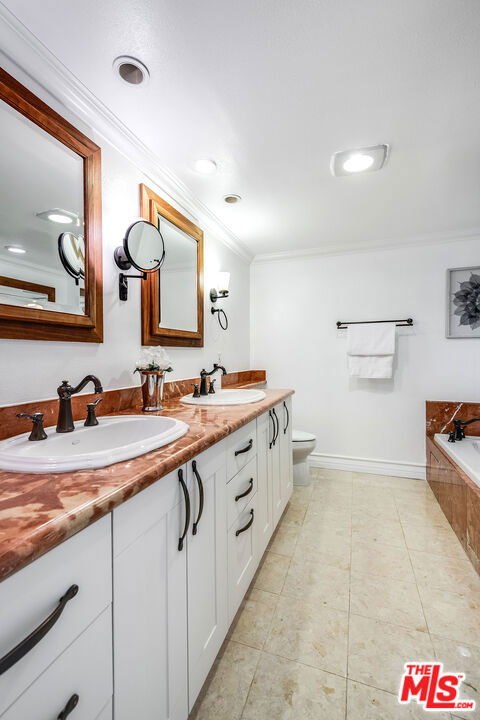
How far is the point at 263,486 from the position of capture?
5.50 ft

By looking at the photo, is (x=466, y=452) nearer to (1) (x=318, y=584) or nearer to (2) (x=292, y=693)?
(1) (x=318, y=584)

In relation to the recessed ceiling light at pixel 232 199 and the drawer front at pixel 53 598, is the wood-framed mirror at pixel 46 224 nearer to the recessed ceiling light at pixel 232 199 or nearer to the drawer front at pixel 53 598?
the drawer front at pixel 53 598

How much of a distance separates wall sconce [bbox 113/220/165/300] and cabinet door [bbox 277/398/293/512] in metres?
1.14

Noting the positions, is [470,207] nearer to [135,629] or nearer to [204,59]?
[204,59]

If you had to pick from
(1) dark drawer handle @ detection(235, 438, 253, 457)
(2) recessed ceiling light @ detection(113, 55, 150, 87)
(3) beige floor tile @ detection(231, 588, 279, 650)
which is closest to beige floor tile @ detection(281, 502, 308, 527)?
(3) beige floor tile @ detection(231, 588, 279, 650)

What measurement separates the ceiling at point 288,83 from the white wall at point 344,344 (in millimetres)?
945

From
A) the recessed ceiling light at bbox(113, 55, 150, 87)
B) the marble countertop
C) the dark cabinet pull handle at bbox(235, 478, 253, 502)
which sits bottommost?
the dark cabinet pull handle at bbox(235, 478, 253, 502)

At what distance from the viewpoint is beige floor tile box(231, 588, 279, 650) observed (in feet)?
4.32

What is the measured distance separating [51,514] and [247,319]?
118 inches

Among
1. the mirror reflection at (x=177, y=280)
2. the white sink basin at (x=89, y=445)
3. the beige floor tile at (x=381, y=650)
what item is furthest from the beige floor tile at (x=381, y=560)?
the mirror reflection at (x=177, y=280)

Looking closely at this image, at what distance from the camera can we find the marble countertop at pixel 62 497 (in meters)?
0.45

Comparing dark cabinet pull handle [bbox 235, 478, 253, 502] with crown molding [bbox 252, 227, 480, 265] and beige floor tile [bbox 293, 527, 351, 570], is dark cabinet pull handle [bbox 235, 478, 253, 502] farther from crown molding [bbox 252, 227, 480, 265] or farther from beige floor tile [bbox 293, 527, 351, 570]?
crown molding [bbox 252, 227, 480, 265]

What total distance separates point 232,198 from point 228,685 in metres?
2.47

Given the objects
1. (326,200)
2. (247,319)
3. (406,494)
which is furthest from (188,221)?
(406,494)
